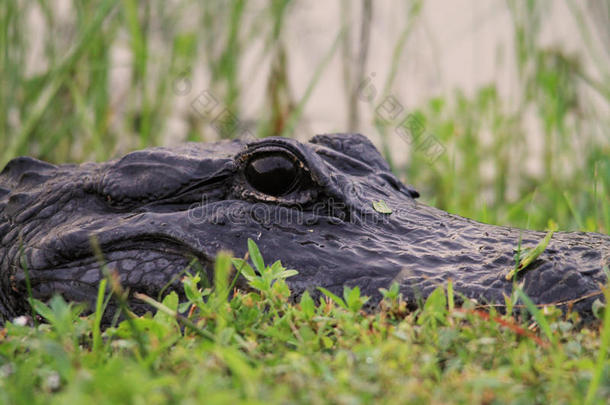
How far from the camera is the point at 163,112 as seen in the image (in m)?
5.69

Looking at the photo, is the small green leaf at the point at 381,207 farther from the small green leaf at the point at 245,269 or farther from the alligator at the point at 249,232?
the small green leaf at the point at 245,269

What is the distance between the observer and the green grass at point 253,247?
A: 52.6 inches

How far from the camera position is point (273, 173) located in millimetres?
2424

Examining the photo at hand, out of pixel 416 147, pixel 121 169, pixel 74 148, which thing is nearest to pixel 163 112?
pixel 74 148

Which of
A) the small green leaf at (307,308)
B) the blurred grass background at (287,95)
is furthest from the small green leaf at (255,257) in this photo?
the blurred grass background at (287,95)

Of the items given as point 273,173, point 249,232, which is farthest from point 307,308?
point 273,173

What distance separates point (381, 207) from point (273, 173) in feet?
1.49

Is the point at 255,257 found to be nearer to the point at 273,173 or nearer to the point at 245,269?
the point at 245,269

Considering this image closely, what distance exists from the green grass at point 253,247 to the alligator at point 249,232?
0.17 meters

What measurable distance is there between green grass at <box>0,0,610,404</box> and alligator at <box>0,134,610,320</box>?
0.55 ft

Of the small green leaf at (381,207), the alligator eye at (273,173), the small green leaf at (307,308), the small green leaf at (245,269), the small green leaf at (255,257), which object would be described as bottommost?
the small green leaf at (307,308)

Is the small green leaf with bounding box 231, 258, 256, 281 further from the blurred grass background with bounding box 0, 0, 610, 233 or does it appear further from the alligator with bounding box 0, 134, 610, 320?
the blurred grass background with bounding box 0, 0, 610, 233

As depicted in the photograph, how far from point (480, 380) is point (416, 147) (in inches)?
162

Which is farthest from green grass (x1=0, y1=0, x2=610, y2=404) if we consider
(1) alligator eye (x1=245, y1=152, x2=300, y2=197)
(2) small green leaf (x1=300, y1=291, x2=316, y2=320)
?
(1) alligator eye (x1=245, y1=152, x2=300, y2=197)
